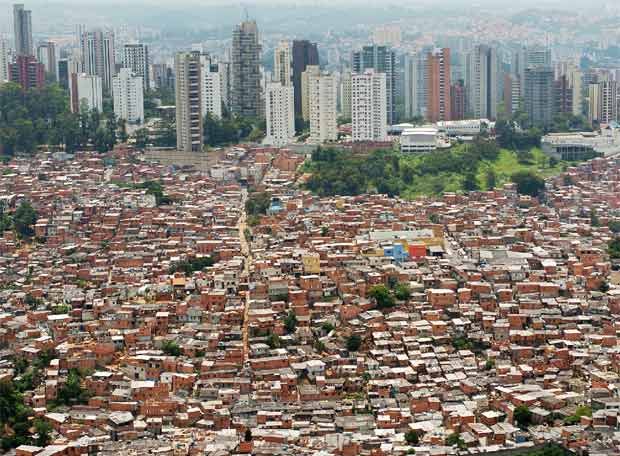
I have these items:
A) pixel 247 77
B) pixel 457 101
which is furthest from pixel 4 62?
pixel 457 101

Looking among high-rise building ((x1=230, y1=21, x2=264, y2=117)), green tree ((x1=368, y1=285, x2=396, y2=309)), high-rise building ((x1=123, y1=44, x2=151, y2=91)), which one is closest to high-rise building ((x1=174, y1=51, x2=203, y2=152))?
high-rise building ((x1=230, y1=21, x2=264, y2=117))

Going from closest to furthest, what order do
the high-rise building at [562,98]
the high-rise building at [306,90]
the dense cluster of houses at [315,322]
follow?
the dense cluster of houses at [315,322]
the high-rise building at [306,90]
the high-rise building at [562,98]

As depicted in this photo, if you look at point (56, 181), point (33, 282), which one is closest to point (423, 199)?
point (56, 181)

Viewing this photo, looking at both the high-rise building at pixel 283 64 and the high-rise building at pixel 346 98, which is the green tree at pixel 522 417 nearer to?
the high-rise building at pixel 283 64

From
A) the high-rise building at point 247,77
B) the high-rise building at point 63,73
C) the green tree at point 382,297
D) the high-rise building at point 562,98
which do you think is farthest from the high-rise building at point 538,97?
the green tree at point 382,297

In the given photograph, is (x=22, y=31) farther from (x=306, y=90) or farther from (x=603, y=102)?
(x=603, y=102)
